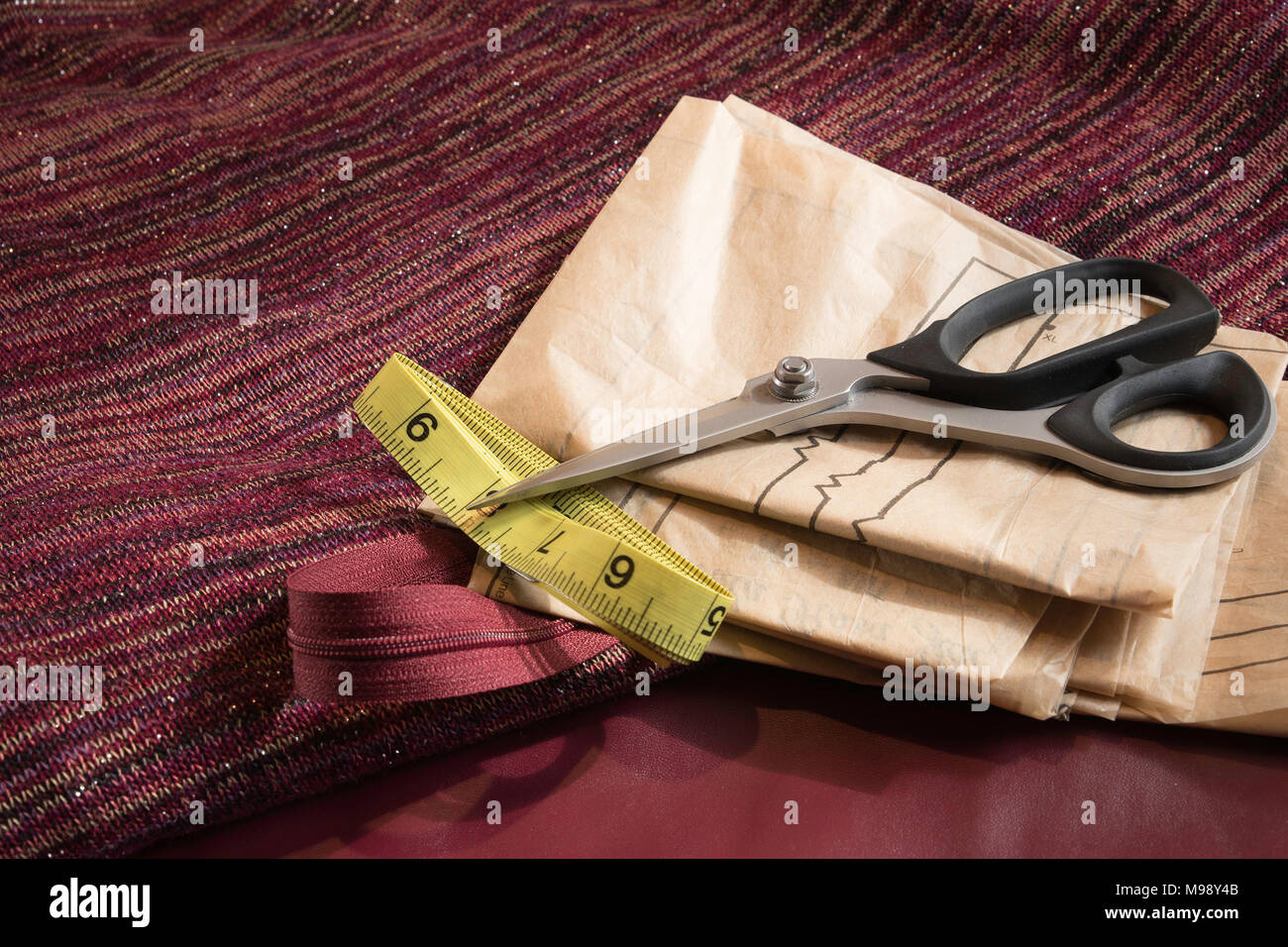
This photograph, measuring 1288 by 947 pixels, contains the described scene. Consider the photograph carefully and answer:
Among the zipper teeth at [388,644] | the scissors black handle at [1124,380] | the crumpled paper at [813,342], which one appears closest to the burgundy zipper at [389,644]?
the zipper teeth at [388,644]

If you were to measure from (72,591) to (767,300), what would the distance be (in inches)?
18.5

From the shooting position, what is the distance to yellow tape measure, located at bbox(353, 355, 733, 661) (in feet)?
1.86

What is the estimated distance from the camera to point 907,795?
586mm

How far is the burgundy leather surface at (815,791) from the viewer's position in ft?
1.87

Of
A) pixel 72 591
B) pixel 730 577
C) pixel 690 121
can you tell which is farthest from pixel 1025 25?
pixel 72 591

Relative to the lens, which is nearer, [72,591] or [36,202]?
[72,591]

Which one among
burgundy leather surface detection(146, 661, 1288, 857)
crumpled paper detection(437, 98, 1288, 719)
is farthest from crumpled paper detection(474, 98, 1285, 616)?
burgundy leather surface detection(146, 661, 1288, 857)

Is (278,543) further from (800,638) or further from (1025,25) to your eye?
(1025,25)

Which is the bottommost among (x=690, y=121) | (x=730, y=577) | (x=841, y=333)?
(x=730, y=577)

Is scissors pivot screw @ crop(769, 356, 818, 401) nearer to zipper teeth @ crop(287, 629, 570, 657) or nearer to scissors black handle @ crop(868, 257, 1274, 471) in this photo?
scissors black handle @ crop(868, 257, 1274, 471)

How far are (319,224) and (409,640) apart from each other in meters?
0.48

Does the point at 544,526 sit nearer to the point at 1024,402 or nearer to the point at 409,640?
the point at 409,640

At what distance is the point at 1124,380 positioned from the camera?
62 centimetres

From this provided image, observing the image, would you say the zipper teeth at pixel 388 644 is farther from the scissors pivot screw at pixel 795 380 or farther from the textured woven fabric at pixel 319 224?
the scissors pivot screw at pixel 795 380
